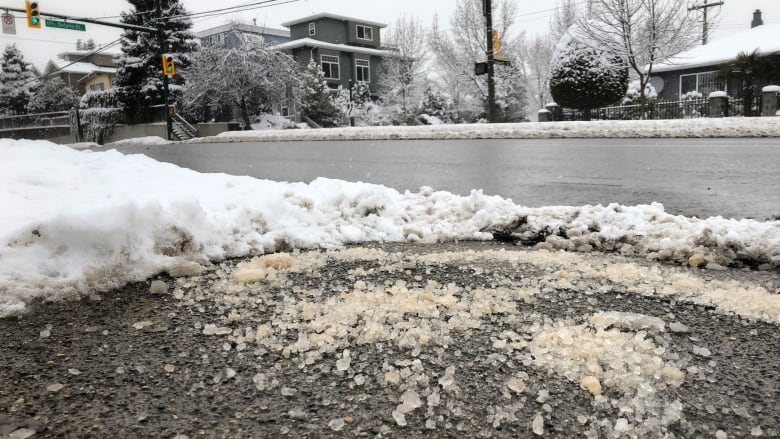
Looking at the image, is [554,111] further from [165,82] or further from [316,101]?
[165,82]

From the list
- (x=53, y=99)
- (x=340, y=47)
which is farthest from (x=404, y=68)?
(x=53, y=99)

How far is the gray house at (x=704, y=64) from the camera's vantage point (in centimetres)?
2848

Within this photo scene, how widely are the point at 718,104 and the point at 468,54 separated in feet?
67.0

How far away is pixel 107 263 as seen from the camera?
2.83 m

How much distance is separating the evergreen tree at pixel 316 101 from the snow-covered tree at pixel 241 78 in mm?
1789

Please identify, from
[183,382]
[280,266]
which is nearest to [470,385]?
[183,382]

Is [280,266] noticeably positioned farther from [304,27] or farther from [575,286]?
[304,27]

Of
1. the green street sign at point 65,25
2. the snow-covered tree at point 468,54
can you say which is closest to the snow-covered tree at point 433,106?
the snow-covered tree at point 468,54

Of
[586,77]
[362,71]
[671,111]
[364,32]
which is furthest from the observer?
[364,32]

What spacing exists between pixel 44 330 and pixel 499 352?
1.81 m

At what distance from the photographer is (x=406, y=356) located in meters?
2.04

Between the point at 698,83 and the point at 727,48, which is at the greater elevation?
the point at 727,48

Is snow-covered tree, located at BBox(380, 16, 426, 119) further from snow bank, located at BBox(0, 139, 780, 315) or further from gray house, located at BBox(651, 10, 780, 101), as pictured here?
snow bank, located at BBox(0, 139, 780, 315)

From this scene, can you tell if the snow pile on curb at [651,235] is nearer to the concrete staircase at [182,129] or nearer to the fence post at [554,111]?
the fence post at [554,111]
